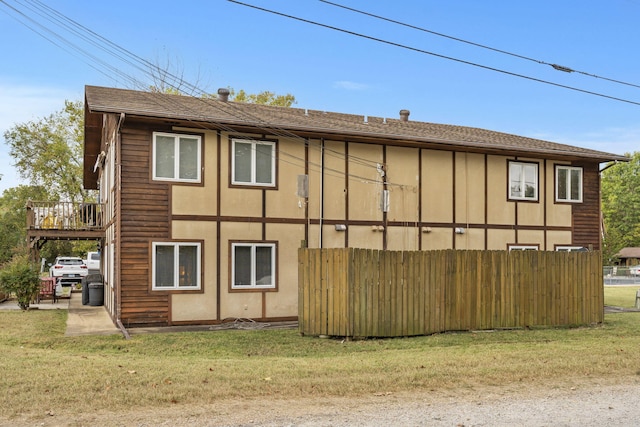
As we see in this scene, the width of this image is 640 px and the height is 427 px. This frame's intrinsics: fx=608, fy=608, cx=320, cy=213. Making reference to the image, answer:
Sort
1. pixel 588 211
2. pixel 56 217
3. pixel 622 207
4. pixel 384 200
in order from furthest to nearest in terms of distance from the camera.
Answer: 1. pixel 622 207
2. pixel 588 211
3. pixel 56 217
4. pixel 384 200

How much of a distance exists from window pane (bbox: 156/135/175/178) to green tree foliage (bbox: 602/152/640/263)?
69886mm

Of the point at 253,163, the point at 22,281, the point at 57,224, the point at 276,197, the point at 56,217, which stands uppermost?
the point at 253,163

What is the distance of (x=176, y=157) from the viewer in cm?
1548

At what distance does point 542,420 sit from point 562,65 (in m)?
10.4

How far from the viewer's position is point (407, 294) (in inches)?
533

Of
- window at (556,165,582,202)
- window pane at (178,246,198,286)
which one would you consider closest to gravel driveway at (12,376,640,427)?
window pane at (178,246,198,286)

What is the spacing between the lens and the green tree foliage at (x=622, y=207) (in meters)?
74.9

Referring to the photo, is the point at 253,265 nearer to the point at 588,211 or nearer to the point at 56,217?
the point at 56,217

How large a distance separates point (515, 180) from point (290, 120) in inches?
301

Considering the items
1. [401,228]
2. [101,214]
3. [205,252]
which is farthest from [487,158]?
[101,214]

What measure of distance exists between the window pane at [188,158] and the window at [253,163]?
977mm

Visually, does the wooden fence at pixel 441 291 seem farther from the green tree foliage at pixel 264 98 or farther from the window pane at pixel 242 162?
the green tree foliage at pixel 264 98

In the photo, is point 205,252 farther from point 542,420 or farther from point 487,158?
point 542,420

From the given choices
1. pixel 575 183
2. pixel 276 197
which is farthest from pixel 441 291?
pixel 575 183
